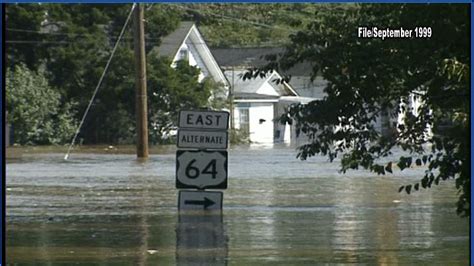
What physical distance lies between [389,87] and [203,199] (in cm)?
407

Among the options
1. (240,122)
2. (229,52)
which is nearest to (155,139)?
(240,122)

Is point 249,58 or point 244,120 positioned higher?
point 249,58

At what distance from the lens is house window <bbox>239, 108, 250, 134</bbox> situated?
58.9 ft

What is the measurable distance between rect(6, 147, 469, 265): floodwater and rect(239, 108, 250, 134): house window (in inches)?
27.1

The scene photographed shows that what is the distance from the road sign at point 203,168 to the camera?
48.8 feet

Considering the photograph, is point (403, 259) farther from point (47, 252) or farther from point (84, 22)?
point (84, 22)

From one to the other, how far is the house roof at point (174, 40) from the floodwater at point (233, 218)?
7.60 ft

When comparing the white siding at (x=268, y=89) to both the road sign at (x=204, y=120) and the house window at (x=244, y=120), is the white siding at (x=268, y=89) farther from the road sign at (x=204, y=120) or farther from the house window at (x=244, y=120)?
the house window at (x=244, y=120)

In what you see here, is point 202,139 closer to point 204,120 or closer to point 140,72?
point 204,120

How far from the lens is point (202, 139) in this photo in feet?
49.8

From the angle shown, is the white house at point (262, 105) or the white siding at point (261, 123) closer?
the white house at point (262, 105)

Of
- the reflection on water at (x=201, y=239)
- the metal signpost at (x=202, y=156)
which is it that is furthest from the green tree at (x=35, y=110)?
the reflection on water at (x=201, y=239)

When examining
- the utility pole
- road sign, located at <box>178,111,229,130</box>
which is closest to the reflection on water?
road sign, located at <box>178,111,229,130</box>

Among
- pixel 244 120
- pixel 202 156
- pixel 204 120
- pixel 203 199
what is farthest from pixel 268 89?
pixel 244 120
